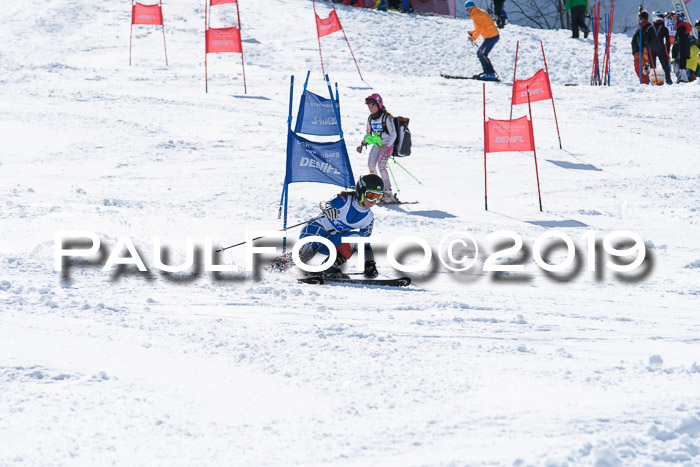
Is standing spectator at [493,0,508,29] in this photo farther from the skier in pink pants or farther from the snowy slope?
the skier in pink pants

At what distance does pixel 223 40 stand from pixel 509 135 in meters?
8.20

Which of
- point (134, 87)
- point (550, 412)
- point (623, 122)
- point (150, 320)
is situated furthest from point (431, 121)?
point (550, 412)

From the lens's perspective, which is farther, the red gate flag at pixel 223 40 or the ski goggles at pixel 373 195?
the red gate flag at pixel 223 40

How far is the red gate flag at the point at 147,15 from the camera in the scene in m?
18.1

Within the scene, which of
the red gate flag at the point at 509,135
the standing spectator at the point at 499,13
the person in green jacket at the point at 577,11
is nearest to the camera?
the red gate flag at the point at 509,135

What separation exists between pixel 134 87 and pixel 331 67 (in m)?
4.75

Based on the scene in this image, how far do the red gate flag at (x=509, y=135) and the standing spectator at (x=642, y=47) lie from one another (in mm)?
8298

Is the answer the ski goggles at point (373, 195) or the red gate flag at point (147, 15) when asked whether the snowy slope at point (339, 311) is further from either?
the red gate flag at point (147, 15)

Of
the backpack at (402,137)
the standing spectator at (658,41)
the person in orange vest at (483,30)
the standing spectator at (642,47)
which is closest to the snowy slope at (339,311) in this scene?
the backpack at (402,137)
